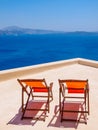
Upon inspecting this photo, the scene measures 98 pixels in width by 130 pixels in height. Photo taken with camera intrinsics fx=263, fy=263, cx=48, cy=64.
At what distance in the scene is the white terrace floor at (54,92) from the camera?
4637mm

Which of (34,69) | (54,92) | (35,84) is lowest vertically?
(54,92)

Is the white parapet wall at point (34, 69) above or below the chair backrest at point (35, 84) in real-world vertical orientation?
below

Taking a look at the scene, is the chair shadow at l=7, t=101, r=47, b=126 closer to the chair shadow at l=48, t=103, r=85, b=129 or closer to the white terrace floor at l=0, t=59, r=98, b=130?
the white terrace floor at l=0, t=59, r=98, b=130

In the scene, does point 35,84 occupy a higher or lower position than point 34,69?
higher

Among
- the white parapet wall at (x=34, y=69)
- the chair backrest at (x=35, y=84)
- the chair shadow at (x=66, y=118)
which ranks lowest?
the chair shadow at (x=66, y=118)

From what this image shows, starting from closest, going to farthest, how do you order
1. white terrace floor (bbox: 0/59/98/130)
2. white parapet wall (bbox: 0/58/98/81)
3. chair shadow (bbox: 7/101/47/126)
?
white terrace floor (bbox: 0/59/98/130), chair shadow (bbox: 7/101/47/126), white parapet wall (bbox: 0/58/98/81)

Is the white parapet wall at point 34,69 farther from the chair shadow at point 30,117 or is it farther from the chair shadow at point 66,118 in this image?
the chair shadow at point 66,118

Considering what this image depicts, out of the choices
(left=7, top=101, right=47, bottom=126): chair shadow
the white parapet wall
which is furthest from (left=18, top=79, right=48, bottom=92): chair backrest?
the white parapet wall

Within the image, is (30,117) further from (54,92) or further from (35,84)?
(54,92)

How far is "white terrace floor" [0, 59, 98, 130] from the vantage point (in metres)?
4.64

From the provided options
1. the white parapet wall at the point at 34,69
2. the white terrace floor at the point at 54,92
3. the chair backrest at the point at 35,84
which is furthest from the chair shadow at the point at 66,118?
the white parapet wall at the point at 34,69

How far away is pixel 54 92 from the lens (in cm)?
670

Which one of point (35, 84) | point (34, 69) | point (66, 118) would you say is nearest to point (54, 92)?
point (35, 84)

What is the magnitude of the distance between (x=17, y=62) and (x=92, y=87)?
181 ft
